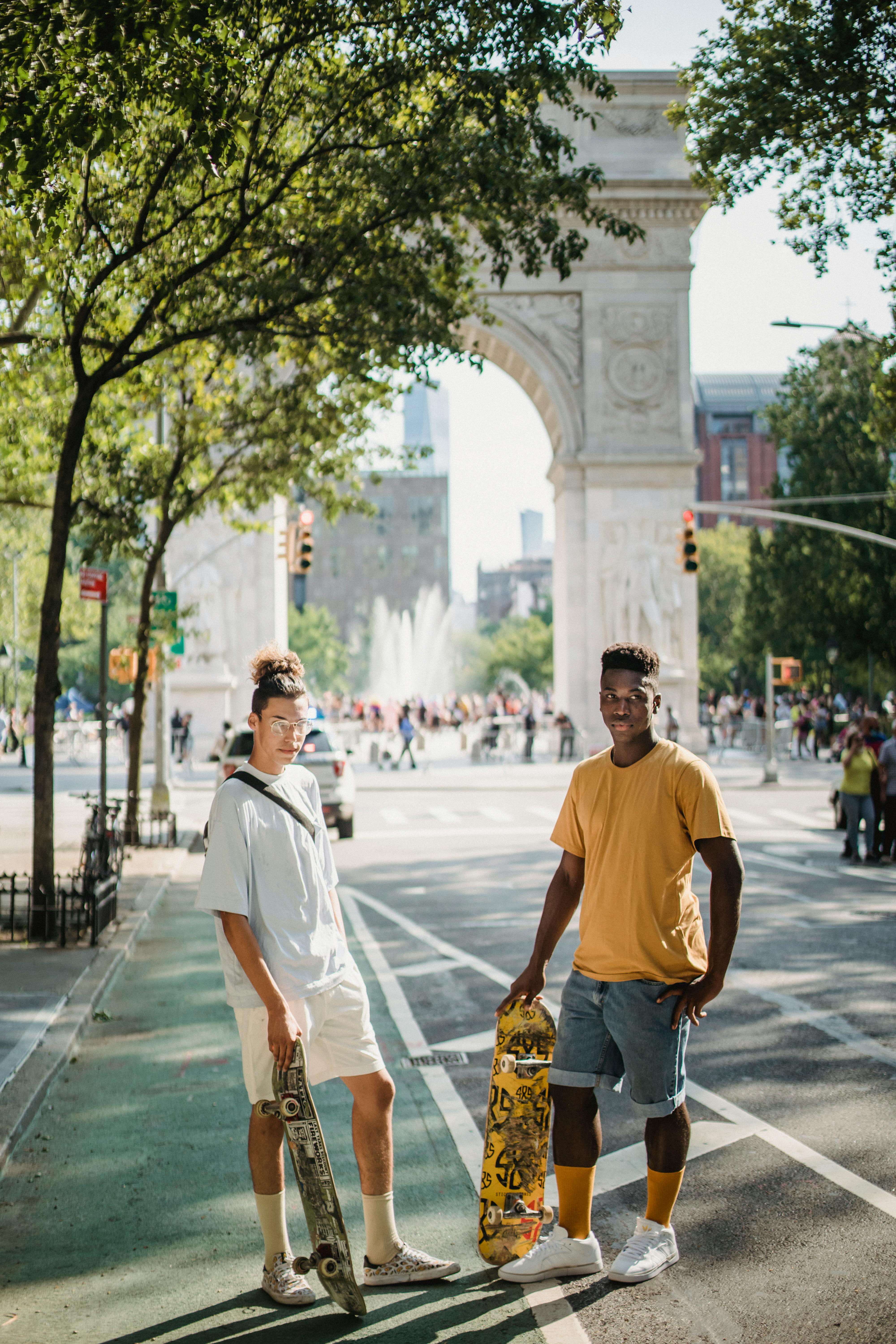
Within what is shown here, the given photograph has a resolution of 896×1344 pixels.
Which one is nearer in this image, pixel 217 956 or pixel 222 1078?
pixel 222 1078

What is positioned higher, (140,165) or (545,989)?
(140,165)

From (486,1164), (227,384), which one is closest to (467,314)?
(227,384)

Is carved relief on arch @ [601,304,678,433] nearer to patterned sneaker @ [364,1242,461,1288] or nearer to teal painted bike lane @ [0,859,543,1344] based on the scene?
teal painted bike lane @ [0,859,543,1344]

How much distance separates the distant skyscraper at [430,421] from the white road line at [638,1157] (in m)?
146

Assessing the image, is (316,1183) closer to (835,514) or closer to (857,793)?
(857,793)

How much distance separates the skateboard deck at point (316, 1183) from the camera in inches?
152

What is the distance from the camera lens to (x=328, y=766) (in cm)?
1805

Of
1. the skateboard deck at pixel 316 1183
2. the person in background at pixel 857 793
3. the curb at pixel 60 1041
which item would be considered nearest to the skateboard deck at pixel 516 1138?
Answer: the skateboard deck at pixel 316 1183

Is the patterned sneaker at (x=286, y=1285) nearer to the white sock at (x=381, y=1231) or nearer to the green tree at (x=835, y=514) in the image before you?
the white sock at (x=381, y=1231)

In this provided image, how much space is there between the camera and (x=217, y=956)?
34.6 ft

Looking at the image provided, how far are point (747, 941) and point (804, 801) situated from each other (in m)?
16.8

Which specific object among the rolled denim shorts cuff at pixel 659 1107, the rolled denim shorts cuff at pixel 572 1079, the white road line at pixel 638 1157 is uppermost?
the rolled denim shorts cuff at pixel 572 1079

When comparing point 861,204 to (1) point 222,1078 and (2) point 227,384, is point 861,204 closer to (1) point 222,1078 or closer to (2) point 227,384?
(2) point 227,384

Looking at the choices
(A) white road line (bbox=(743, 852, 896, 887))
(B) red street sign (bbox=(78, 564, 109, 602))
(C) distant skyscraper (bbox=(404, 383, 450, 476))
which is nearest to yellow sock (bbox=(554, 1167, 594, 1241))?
(B) red street sign (bbox=(78, 564, 109, 602))
